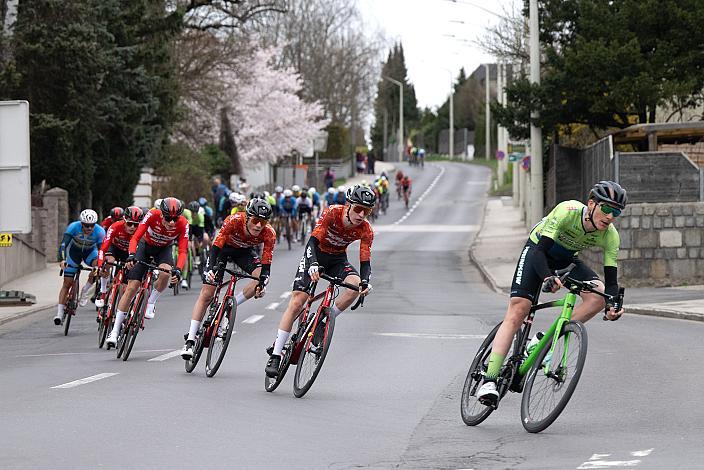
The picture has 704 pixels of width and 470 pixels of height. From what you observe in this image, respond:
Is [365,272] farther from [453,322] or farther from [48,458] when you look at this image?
[453,322]

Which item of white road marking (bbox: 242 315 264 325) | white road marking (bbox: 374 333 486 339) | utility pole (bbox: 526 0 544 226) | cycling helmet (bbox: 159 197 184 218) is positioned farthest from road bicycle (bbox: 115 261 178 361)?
utility pole (bbox: 526 0 544 226)

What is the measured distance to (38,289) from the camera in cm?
2878

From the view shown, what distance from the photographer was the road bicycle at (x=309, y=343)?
37.5ft

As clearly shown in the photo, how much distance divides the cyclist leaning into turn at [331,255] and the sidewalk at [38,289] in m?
11.1

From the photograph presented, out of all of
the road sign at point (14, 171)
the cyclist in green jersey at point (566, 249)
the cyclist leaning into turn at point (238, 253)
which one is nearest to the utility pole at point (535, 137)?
the road sign at point (14, 171)

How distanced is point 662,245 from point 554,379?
1904 cm

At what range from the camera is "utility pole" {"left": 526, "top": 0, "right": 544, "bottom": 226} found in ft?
117

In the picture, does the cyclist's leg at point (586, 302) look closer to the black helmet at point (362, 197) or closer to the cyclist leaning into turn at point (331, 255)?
the black helmet at point (362, 197)

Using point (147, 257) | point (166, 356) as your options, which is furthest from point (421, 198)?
point (166, 356)

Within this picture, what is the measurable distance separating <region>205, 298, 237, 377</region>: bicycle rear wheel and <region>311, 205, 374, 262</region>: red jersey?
1.52 m

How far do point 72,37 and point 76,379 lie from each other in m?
23.1

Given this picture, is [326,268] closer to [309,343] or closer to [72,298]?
[309,343]

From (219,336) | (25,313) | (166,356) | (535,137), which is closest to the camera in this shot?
(219,336)

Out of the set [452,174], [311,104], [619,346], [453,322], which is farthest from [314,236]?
[452,174]
